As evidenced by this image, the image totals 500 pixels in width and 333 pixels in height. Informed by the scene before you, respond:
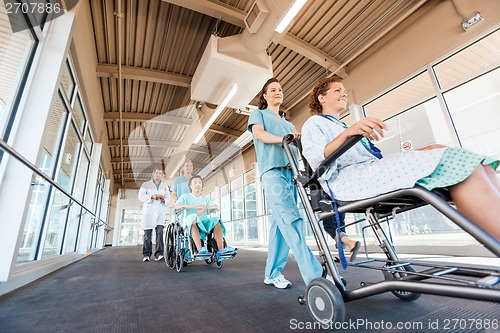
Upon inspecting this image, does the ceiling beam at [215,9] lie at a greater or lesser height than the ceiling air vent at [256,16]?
greater

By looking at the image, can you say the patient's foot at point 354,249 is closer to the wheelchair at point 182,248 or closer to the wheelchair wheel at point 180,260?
the wheelchair at point 182,248

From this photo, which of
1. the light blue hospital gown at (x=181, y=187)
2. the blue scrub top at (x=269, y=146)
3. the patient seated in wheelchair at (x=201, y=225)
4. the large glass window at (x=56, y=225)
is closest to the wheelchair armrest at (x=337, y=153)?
the blue scrub top at (x=269, y=146)

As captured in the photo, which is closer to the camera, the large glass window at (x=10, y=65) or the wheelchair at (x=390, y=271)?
the wheelchair at (x=390, y=271)

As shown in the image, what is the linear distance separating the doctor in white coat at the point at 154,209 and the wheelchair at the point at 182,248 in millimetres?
1420

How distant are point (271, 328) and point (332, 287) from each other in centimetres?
31

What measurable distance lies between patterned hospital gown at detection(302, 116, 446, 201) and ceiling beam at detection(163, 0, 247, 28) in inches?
123

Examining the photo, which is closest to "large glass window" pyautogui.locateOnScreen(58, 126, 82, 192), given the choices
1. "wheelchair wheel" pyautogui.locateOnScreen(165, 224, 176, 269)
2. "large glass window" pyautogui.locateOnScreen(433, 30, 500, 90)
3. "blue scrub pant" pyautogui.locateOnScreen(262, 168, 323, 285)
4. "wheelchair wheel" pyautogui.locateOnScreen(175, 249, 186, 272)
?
"wheelchair wheel" pyautogui.locateOnScreen(165, 224, 176, 269)

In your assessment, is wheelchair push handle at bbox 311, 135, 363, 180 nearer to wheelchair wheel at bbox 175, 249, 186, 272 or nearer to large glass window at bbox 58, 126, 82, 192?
wheelchair wheel at bbox 175, 249, 186, 272

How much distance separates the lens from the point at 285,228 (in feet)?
4.37

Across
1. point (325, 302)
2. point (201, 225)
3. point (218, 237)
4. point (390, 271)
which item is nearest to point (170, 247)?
point (201, 225)

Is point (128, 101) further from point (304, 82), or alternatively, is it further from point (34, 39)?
point (304, 82)

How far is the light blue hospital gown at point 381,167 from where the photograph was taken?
683 mm

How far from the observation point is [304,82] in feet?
17.5

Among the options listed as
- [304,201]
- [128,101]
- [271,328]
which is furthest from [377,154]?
[128,101]
